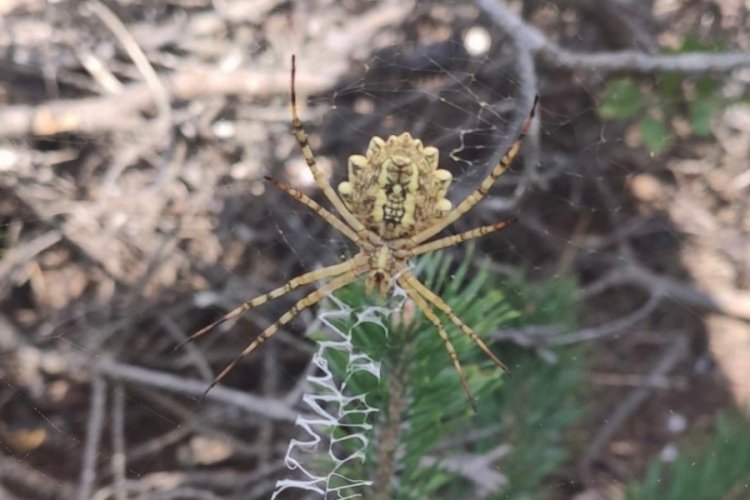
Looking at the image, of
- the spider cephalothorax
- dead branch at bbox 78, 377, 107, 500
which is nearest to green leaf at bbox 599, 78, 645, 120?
the spider cephalothorax

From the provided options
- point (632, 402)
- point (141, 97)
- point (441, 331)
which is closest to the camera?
point (441, 331)

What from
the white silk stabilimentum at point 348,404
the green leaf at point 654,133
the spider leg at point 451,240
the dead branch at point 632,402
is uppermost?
the green leaf at point 654,133

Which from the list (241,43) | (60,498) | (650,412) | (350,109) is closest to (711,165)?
(650,412)

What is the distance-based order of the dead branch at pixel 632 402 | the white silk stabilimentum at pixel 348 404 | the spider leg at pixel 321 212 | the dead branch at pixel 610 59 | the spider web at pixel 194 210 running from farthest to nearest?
the dead branch at pixel 632 402, the spider web at pixel 194 210, the dead branch at pixel 610 59, the spider leg at pixel 321 212, the white silk stabilimentum at pixel 348 404

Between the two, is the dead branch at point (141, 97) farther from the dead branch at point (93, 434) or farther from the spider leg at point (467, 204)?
the spider leg at point (467, 204)

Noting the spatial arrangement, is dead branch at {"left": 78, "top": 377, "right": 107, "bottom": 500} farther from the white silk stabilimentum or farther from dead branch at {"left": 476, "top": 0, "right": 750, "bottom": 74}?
dead branch at {"left": 476, "top": 0, "right": 750, "bottom": 74}

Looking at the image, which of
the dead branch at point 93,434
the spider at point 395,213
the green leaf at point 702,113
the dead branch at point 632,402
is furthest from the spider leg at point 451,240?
the dead branch at point 632,402

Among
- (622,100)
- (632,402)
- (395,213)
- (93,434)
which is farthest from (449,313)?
(632,402)

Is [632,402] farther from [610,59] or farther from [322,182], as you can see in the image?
[322,182]
